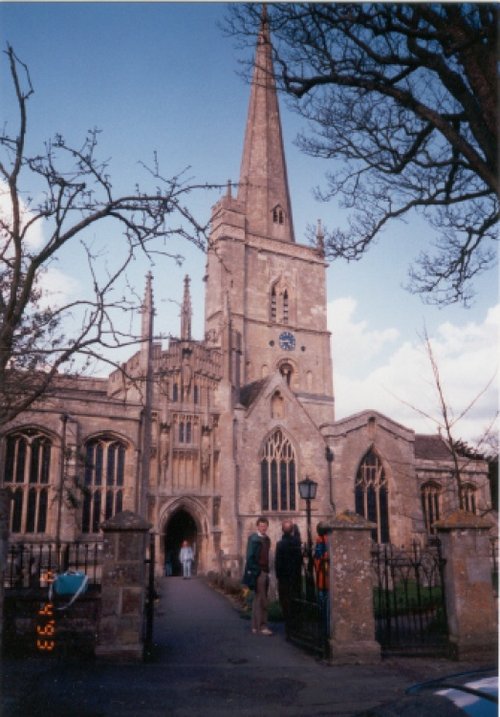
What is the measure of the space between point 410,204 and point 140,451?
18.9 meters

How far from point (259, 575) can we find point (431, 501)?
27026 millimetres

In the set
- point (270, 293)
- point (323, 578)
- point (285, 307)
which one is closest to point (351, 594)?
point (323, 578)

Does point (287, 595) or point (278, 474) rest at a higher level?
point (278, 474)

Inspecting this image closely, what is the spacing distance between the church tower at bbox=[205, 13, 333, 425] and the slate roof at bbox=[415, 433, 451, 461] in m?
6.47

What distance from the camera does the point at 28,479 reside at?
22.8 m

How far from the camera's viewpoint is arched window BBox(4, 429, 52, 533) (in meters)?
22.6

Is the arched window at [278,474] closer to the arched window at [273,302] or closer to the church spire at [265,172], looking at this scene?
the arched window at [273,302]

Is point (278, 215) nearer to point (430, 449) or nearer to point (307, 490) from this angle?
point (430, 449)

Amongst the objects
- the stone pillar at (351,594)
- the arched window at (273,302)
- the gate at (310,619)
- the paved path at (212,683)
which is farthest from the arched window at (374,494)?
the stone pillar at (351,594)

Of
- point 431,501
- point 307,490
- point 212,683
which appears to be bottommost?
point 212,683

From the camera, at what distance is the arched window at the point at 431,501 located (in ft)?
112

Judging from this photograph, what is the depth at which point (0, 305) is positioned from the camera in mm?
8648

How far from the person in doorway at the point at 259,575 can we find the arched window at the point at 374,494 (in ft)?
71.3

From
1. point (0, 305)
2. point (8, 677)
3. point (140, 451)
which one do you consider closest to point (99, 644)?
point (8, 677)
